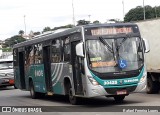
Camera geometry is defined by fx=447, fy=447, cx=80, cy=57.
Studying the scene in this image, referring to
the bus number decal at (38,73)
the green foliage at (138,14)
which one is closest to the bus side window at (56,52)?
the bus number decal at (38,73)

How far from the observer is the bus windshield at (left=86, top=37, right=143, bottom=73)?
15.0 meters

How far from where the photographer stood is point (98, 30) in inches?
602

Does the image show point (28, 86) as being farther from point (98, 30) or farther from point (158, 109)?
point (158, 109)

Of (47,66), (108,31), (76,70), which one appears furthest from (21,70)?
(108,31)

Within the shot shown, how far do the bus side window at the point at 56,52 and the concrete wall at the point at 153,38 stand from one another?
3.95m

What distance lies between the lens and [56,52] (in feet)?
58.2

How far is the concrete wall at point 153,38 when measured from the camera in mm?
18234

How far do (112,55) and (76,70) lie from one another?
1.49 meters

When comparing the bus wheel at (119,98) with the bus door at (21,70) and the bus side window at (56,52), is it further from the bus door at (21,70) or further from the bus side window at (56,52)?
the bus door at (21,70)

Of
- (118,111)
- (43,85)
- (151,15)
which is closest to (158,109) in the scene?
(118,111)

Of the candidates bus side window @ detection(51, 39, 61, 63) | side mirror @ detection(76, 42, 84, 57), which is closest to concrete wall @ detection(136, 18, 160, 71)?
bus side window @ detection(51, 39, 61, 63)

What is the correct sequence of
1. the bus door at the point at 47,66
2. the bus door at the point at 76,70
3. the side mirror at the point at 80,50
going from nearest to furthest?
the side mirror at the point at 80,50 → the bus door at the point at 76,70 → the bus door at the point at 47,66

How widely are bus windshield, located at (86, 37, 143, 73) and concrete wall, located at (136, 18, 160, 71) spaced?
3.12 m

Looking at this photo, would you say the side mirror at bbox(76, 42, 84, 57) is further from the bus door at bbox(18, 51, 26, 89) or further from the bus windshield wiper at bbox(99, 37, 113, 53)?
the bus door at bbox(18, 51, 26, 89)
